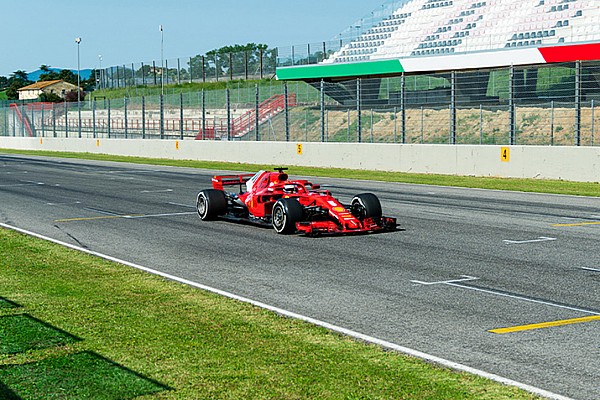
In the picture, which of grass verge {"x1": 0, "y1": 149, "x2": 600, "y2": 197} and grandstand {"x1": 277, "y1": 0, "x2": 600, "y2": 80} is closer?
grass verge {"x1": 0, "y1": 149, "x2": 600, "y2": 197}

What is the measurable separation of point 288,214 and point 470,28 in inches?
1472

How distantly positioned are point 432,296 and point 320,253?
3180mm

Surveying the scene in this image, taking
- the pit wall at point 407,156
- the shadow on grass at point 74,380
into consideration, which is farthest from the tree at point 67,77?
the shadow on grass at point 74,380

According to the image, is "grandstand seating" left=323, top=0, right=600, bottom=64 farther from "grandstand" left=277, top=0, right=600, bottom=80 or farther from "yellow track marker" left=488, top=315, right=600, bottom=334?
"yellow track marker" left=488, top=315, right=600, bottom=334

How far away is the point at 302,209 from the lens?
13.7 meters

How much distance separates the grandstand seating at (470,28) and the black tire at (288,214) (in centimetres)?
2916

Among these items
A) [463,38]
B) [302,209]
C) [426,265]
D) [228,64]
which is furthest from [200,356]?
[228,64]

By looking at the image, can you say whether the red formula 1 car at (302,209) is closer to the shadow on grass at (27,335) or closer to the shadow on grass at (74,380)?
the shadow on grass at (27,335)

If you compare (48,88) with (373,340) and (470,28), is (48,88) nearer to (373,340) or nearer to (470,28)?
(470,28)

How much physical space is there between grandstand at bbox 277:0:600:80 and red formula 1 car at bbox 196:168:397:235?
27922 mm

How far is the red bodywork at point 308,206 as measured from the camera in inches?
534

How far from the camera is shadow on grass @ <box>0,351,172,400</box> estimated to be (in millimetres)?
5770

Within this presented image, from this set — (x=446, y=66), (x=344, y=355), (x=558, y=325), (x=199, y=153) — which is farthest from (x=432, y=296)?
(x=446, y=66)

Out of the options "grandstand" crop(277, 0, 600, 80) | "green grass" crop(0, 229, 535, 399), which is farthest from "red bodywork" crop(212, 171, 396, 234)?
"grandstand" crop(277, 0, 600, 80)
